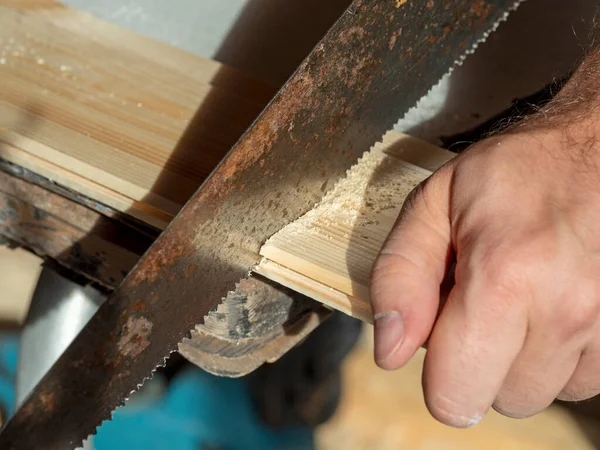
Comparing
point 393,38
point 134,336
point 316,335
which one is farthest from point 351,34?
point 316,335

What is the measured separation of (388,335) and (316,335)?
1.22 meters

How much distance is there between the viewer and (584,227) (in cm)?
67

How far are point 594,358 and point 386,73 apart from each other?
1.56ft

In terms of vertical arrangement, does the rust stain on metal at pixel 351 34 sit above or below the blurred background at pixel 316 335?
above

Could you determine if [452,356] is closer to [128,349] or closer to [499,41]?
[128,349]

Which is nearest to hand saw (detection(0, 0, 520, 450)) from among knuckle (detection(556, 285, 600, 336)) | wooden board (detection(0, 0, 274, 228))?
wooden board (detection(0, 0, 274, 228))

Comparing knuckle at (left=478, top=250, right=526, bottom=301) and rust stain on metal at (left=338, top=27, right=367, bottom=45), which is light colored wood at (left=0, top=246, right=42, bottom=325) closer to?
rust stain on metal at (left=338, top=27, right=367, bottom=45)

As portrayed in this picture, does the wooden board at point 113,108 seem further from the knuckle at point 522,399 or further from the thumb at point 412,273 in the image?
the knuckle at point 522,399

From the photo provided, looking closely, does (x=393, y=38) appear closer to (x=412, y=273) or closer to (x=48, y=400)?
(x=412, y=273)

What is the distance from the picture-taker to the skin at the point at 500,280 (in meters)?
0.65

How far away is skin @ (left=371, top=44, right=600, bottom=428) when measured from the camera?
65 cm

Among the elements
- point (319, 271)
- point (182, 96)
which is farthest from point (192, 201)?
point (182, 96)

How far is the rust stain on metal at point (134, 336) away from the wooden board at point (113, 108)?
0.50 ft

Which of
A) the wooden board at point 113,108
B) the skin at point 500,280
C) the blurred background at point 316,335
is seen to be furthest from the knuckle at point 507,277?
the blurred background at point 316,335
